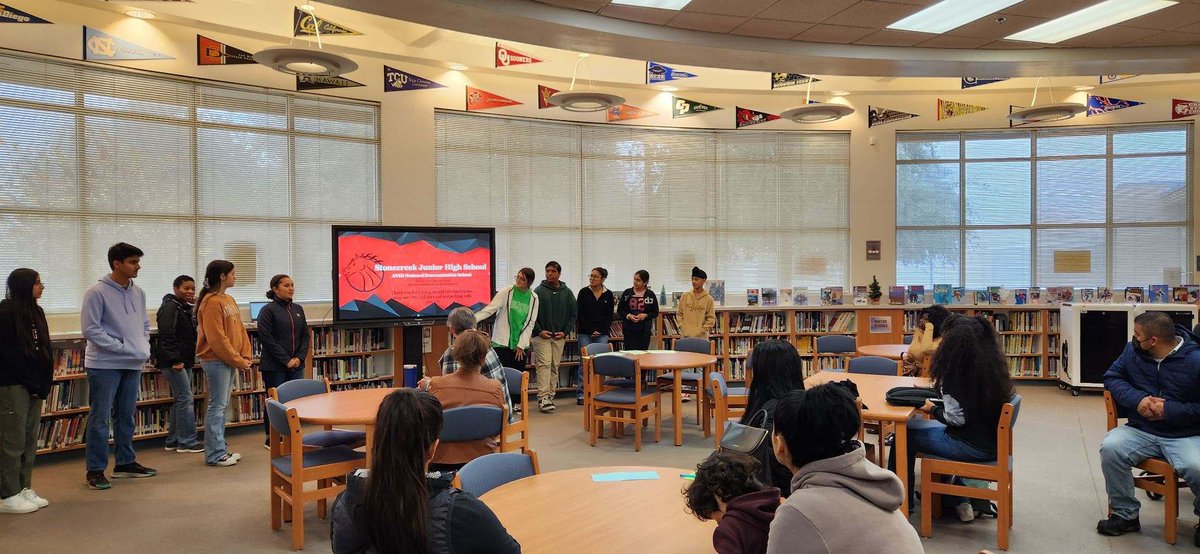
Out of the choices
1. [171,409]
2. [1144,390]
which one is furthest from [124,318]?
[1144,390]

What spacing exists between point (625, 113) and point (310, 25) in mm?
4019

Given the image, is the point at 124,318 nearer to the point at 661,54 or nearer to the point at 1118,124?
the point at 661,54

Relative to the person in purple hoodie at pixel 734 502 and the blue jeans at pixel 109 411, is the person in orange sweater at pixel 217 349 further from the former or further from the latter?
the person in purple hoodie at pixel 734 502

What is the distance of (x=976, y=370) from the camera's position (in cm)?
411

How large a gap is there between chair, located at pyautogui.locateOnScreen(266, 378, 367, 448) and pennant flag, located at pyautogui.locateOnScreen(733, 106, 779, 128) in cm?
702

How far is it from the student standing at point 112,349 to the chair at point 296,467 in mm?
1586

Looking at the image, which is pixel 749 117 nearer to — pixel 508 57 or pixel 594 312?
pixel 508 57

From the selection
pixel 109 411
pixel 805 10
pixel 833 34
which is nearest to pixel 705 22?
pixel 805 10

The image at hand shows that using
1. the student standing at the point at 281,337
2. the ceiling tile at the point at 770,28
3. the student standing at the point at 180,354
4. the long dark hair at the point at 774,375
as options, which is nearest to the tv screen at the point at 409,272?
the student standing at the point at 281,337

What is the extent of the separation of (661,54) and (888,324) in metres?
5.19

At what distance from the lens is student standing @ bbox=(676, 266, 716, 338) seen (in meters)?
8.60

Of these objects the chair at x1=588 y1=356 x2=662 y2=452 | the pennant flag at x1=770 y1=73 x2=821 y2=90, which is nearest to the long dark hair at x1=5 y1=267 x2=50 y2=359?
the chair at x1=588 y1=356 x2=662 y2=452

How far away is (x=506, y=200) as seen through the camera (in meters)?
9.18

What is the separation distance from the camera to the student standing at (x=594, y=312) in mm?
8648
